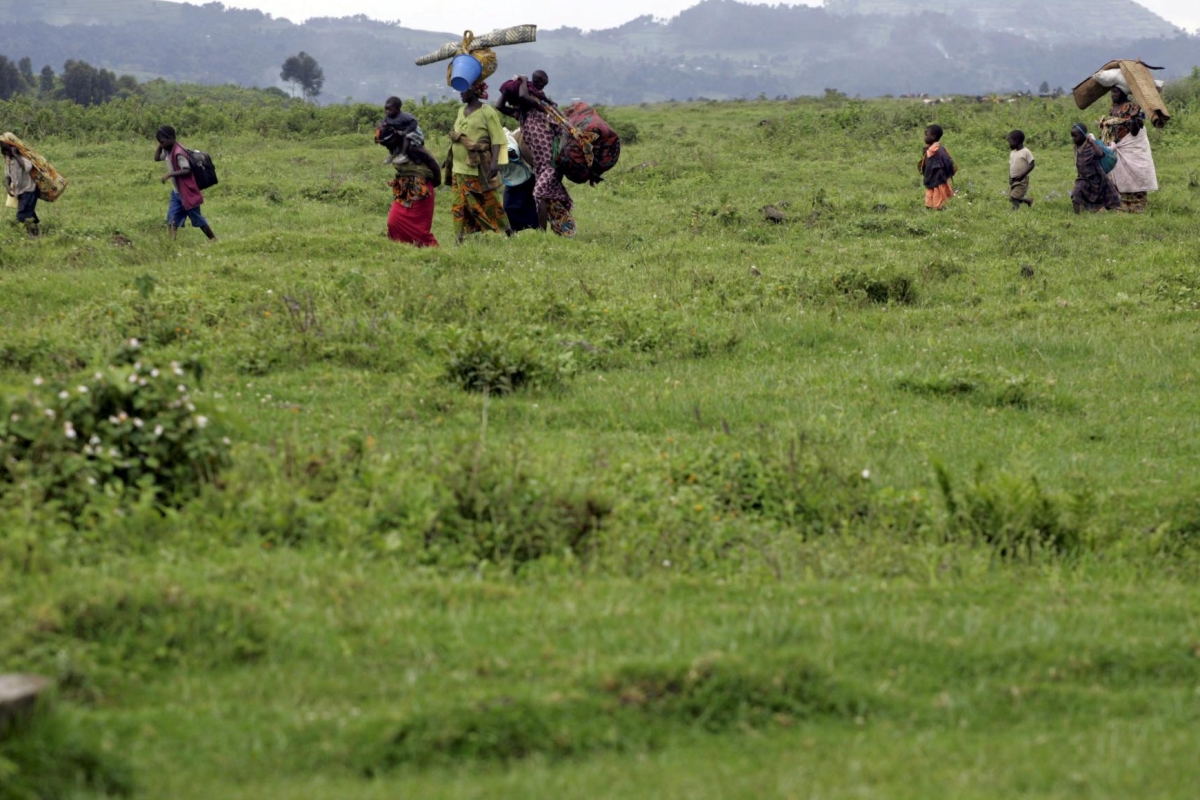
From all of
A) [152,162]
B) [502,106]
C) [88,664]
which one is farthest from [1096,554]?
[152,162]

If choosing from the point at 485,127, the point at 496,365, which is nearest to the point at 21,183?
the point at 485,127

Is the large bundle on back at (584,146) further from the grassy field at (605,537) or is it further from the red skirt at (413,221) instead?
the grassy field at (605,537)

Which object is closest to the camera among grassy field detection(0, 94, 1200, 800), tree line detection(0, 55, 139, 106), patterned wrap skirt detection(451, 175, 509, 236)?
grassy field detection(0, 94, 1200, 800)

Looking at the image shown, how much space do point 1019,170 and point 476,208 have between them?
847cm

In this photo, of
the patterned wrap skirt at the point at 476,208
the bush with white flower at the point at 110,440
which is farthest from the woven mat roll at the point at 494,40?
the bush with white flower at the point at 110,440

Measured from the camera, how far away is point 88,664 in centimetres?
459

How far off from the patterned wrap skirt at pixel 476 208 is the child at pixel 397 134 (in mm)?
915

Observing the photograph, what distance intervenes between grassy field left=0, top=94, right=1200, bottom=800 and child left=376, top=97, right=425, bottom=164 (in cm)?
230

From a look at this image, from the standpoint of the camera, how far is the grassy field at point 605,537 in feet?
14.0

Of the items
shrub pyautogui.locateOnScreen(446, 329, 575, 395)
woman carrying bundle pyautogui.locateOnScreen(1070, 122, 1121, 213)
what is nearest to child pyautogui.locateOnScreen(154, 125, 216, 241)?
shrub pyautogui.locateOnScreen(446, 329, 575, 395)

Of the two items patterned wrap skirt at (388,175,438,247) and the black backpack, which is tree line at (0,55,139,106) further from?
patterned wrap skirt at (388,175,438,247)

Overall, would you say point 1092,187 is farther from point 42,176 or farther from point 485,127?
point 42,176

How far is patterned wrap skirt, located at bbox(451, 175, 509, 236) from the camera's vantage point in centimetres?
1598

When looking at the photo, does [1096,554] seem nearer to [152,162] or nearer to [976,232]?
[976,232]
